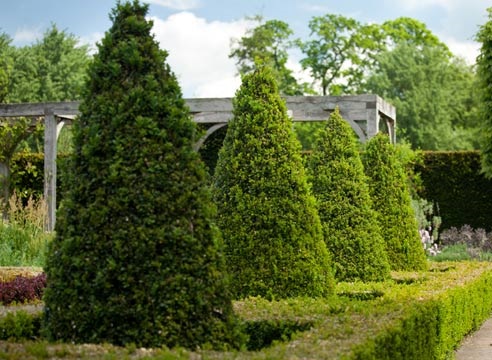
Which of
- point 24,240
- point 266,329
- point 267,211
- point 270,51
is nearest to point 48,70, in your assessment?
point 270,51

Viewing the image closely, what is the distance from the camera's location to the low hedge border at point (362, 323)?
12.1ft

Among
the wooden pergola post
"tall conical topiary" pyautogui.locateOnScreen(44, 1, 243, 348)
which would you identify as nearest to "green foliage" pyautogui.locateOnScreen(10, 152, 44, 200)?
the wooden pergola post

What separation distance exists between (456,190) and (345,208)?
9.19m

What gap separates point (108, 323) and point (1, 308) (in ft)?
6.25

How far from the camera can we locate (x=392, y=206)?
940 centimetres

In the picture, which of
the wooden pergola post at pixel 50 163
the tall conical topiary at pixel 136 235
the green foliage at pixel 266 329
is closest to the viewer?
the tall conical topiary at pixel 136 235

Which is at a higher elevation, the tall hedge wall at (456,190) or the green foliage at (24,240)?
the tall hedge wall at (456,190)

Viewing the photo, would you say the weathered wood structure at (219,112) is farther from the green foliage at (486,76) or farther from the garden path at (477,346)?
the garden path at (477,346)

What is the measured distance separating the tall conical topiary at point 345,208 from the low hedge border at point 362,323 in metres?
0.37

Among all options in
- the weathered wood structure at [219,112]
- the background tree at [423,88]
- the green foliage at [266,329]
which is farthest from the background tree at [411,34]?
the green foliage at [266,329]

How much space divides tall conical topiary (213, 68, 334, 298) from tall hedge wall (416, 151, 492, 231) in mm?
10647

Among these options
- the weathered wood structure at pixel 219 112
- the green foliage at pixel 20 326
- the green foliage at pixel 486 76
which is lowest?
the green foliage at pixel 20 326

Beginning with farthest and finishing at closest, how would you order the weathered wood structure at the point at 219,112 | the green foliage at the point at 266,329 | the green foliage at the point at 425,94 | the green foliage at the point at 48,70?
the green foliage at the point at 425,94, the green foliage at the point at 48,70, the weathered wood structure at the point at 219,112, the green foliage at the point at 266,329

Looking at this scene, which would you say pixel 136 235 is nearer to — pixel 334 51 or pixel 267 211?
pixel 267 211
